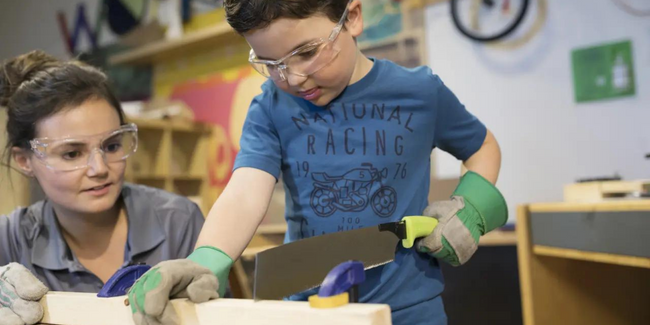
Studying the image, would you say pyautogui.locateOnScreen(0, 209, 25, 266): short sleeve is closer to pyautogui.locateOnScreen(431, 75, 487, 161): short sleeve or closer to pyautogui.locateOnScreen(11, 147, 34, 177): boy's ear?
pyautogui.locateOnScreen(11, 147, 34, 177): boy's ear

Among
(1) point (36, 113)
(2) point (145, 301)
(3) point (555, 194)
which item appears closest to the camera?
(2) point (145, 301)

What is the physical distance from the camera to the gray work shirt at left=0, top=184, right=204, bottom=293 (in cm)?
128

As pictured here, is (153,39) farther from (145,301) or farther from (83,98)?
(145,301)

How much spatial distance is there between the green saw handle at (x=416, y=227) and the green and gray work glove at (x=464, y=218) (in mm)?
12

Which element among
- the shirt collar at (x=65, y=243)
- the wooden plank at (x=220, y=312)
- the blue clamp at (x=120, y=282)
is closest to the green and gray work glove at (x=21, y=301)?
the wooden plank at (x=220, y=312)

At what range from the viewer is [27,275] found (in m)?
0.85

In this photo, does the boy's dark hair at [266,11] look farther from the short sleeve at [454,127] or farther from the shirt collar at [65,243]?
the shirt collar at [65,243]

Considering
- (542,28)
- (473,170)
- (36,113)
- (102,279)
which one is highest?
(542,28)

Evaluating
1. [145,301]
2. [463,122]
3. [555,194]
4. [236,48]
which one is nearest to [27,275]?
[145,301]

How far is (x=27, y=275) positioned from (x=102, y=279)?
482 mm

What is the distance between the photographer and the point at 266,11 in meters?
0.82

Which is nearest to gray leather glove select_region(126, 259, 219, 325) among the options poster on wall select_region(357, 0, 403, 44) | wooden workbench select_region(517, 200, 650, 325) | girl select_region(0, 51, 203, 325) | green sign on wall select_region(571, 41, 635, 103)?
girl select_region(0, 51, 203, 325)

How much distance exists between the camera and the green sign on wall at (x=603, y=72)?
223 centimetres

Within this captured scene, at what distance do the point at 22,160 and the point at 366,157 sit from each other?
872mm
